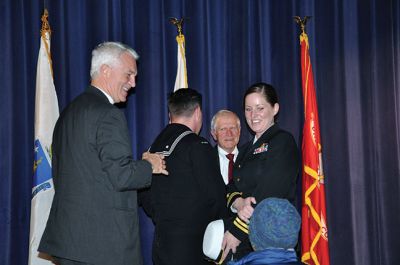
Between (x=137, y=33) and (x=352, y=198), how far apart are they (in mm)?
2335

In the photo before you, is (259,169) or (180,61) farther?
(180,61)

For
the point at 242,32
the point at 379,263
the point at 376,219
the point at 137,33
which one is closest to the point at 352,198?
the point at 376,219

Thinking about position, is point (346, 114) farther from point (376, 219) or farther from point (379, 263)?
point (379, 263)

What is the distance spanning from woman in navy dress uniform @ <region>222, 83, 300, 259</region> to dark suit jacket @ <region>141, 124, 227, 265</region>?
146 millimetres

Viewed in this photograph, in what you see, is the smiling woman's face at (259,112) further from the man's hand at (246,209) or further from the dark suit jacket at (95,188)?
the dark suit jacket at (95,188)

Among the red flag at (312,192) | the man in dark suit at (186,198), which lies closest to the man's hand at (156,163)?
the man in dark suit at (186,198)

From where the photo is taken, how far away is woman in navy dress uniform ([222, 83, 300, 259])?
2.38 m

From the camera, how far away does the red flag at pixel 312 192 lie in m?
3.50

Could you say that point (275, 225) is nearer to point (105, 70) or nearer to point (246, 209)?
point (246, 209)

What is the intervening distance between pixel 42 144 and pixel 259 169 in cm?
189

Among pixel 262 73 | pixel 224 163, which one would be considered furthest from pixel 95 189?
pixel 262 73

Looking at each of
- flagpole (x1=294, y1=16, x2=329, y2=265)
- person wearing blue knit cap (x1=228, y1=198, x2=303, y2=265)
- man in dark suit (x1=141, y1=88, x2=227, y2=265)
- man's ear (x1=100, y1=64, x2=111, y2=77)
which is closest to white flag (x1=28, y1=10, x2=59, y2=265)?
man in dark suit (x1=141, y1=88, x2=227, y2=265)

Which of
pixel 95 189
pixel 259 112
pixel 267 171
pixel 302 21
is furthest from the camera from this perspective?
pixel 302 21

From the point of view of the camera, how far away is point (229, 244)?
2402 millimetres
